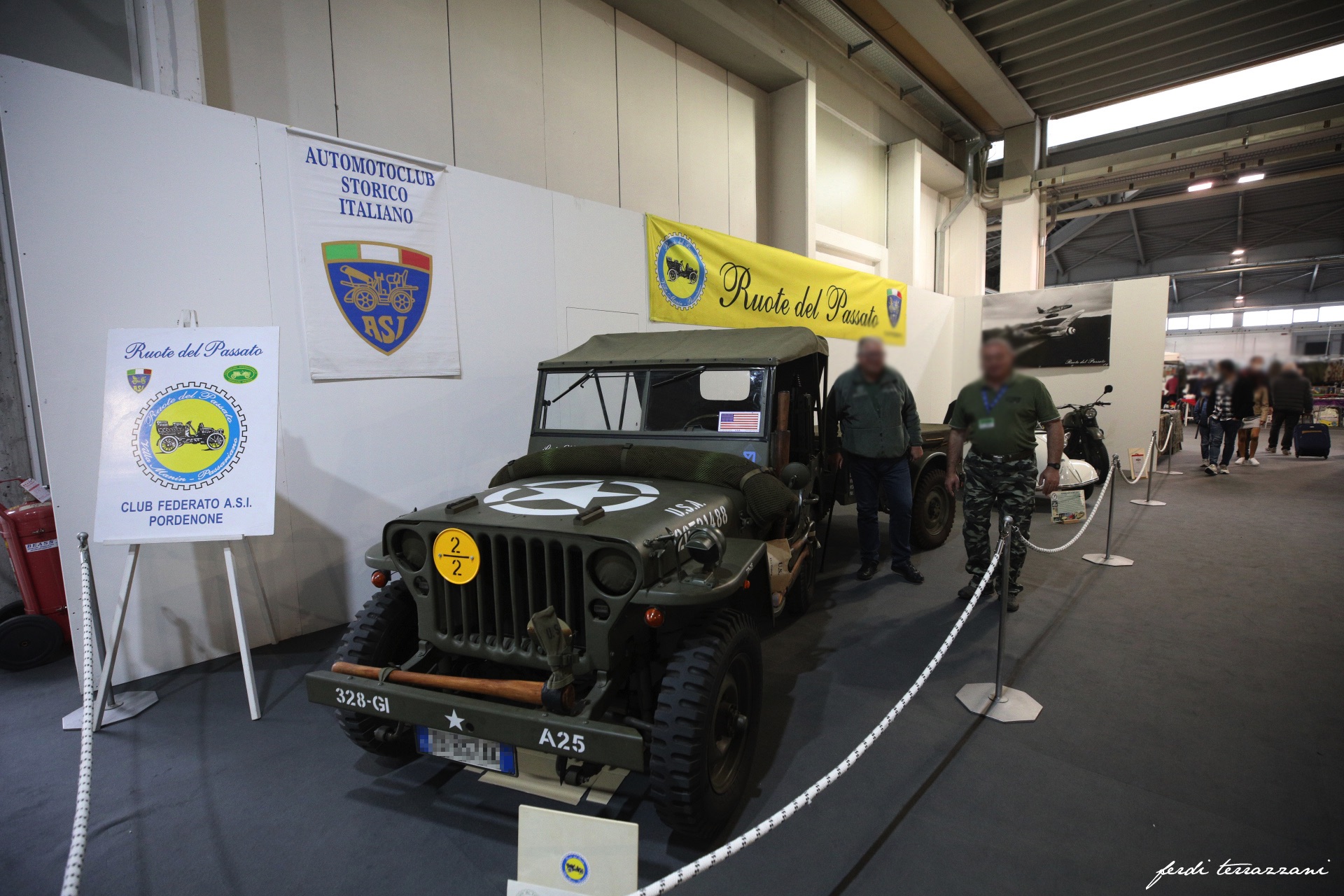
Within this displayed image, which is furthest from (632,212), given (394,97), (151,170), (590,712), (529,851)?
(529,851)

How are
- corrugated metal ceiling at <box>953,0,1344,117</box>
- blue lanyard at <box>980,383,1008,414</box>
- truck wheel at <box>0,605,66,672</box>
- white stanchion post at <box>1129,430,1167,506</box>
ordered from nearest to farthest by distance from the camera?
blue lanyard at <box>980,383,1008,414</box> → truck wheel at <box>0,605,66,672</box> → white stanchion post at <box>1129,430,1167,506</box> → corrugated metal ceiling at <box>953,0,1344,117</box>

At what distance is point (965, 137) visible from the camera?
11.1 meters

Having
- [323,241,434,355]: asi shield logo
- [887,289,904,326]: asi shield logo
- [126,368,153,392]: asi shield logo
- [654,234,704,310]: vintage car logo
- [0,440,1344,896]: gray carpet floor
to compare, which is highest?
[654,234,704,310]: vintage car logo

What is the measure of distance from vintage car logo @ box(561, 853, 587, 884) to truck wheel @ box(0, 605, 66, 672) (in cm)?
362

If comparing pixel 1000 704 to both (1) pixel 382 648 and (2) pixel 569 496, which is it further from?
(1) pixel 382 648

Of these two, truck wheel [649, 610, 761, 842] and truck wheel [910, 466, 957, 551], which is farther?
truck wheel [910, 466, 957, 551]

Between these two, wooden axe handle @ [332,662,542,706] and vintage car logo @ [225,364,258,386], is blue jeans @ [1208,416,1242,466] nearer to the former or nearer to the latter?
wooden axe handle @ [332,662,542,706]

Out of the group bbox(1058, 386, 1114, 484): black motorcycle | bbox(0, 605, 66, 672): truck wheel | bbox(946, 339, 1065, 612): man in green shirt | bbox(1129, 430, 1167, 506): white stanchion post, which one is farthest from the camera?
bbox(1058, 386, 1114, 484): black motorcycle

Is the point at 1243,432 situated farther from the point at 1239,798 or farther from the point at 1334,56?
the point at 1239,798

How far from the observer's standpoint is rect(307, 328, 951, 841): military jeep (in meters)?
1.86

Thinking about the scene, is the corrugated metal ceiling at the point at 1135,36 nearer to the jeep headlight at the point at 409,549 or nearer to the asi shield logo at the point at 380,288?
the asi shield logo at the point at 380,288

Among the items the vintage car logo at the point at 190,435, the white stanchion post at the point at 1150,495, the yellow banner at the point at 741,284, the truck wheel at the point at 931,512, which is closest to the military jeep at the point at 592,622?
the vintage car logo at the point at 190,435

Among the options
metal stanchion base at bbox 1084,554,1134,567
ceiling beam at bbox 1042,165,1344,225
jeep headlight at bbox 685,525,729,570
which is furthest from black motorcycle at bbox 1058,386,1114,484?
jeep headlight at bbox 685,525,729,570

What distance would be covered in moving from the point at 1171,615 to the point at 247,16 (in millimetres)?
6913
